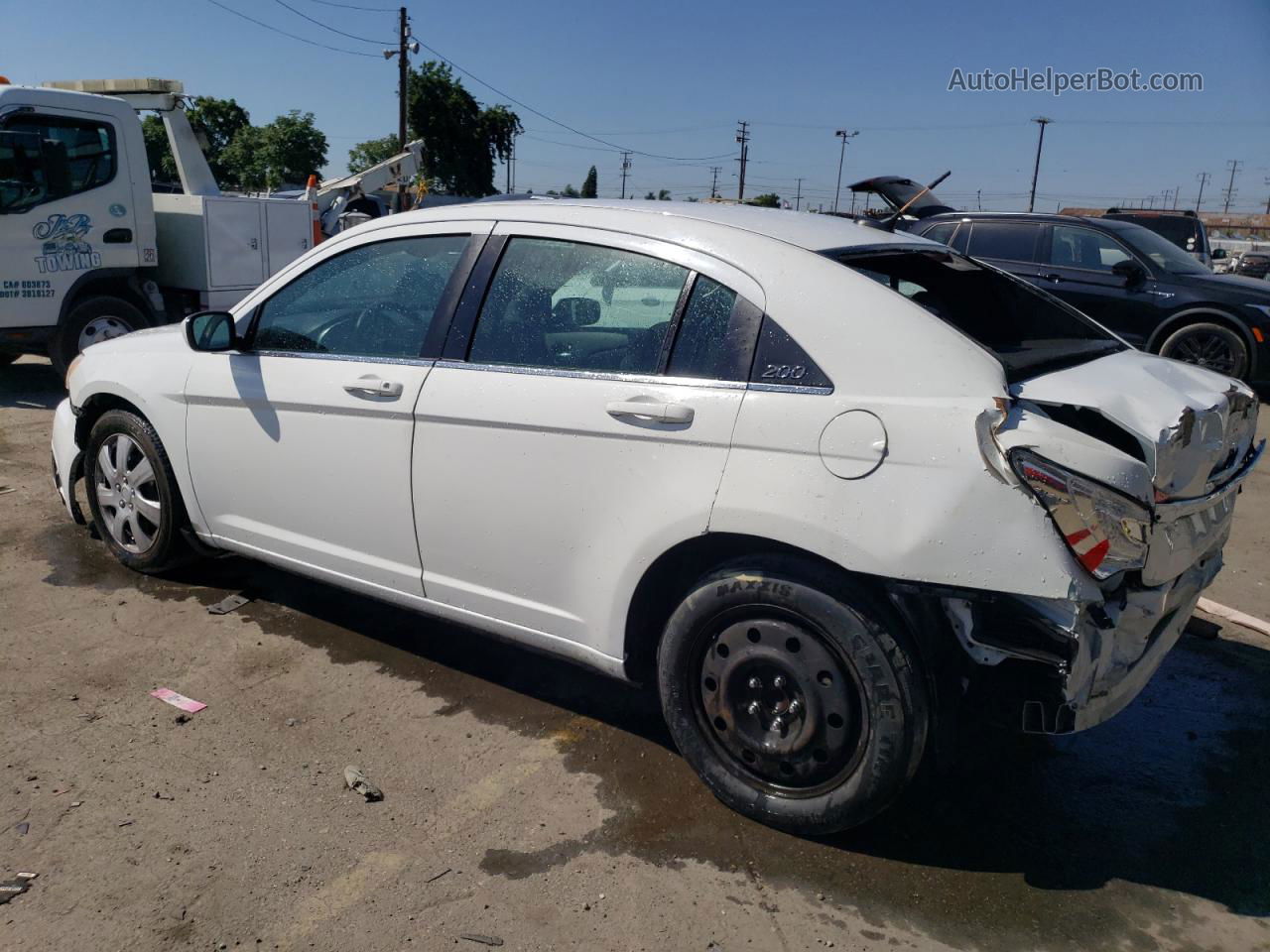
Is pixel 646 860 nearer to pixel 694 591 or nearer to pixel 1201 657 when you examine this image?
pixel 694 591

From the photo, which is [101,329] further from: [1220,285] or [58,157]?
[1220,285]

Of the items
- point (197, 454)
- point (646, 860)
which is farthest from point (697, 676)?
point (197, 454)

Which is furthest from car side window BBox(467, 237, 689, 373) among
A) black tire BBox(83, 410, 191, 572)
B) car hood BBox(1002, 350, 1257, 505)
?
black tire BBox(83, 410, 191, 572)

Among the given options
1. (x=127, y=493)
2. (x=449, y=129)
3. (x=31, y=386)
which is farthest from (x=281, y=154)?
(x=127, y=493)

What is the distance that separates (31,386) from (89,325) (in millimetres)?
1188

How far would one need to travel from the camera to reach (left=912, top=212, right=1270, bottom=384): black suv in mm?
10453

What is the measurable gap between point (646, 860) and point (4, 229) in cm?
830

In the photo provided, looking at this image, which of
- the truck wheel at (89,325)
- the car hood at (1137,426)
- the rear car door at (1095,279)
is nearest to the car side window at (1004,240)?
the rear car door at (1095,279)

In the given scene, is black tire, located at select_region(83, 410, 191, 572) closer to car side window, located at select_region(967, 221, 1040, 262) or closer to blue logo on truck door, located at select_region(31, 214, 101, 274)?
blue logo on truck door, located at select_region(31, 214, 101, 274)

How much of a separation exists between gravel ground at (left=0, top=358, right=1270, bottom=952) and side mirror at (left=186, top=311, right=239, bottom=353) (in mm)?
1192

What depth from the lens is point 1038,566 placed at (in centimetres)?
239

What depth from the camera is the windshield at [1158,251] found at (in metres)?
10.7

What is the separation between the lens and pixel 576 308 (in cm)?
327

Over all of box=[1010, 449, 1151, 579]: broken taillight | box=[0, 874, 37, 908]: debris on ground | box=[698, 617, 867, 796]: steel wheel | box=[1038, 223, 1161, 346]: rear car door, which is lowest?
box=[0, 874, 37, 908]: debris on ground
